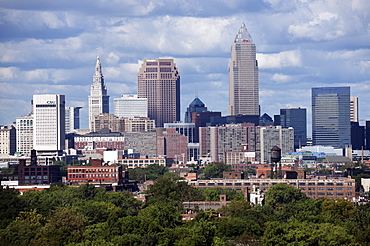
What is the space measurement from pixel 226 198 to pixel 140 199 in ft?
44.0

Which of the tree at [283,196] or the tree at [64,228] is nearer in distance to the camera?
the tree at [64,228]

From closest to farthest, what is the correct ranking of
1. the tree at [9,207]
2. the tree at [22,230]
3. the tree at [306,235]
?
the tree at [306,235] → the tree at [22,230] → the tree at [9,207]

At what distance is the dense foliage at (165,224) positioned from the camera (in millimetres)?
108688

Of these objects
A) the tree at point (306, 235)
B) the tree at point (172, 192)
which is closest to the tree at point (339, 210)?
the tree at point (306, 235)

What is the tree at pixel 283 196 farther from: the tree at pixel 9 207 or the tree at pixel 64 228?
the tree at pixel 64 228

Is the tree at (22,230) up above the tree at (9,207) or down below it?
below

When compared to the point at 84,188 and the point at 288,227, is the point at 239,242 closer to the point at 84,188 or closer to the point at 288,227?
the point at 288,227

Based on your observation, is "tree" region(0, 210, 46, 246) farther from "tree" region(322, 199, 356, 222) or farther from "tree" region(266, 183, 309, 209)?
"tree" region(266, 183, 309, 209)

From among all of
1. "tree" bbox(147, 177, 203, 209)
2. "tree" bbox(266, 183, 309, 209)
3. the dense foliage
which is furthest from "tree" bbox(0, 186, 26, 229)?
"tree" bbox(266, 183, 309, 209)

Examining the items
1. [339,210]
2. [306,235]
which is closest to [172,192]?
[339,210]

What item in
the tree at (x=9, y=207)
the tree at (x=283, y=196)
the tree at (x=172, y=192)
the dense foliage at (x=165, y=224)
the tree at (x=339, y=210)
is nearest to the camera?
the dense foliage at (x=165, y=224)

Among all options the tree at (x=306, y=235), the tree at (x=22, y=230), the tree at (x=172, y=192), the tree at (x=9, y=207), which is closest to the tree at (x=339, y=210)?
the tree at (x=306, y=235)

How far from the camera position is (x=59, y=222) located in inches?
4695

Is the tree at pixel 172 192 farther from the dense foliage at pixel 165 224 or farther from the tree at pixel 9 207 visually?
the tree at pixel 9 207
